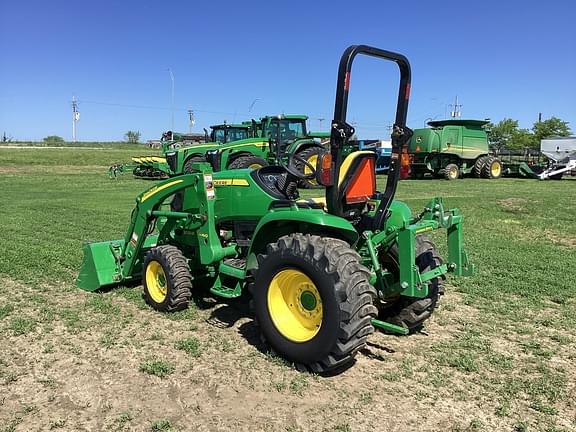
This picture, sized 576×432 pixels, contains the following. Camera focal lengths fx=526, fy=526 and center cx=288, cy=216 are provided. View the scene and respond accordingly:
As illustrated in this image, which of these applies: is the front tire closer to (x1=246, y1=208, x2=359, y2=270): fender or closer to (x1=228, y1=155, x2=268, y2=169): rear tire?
(x1=246, y1=208, x2=359, y2=270): fender

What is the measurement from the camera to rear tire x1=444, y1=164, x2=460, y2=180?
25922 millimetres

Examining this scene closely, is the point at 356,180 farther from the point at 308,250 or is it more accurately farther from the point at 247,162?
the point at 247,162

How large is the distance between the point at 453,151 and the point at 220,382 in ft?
79.6

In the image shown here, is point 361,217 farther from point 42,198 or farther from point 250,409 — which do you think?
point 42,198

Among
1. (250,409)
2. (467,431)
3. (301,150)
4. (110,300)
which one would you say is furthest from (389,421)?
(301,150)

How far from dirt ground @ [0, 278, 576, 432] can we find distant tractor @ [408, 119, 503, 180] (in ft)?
71.3

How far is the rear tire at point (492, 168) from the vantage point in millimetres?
27094

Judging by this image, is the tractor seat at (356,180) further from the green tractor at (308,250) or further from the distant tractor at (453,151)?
the distant tractor at (453,151)

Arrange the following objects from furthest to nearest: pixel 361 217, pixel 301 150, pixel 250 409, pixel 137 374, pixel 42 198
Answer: pixel 301 150
pixel 42 198
pixel 361 217
pixel 137 374
pixel 250 409

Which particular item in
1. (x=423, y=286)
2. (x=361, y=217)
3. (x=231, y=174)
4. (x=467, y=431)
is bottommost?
(x=467, y=431)

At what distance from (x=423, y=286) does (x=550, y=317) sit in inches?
87.8

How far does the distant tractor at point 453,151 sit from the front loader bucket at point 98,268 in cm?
2104

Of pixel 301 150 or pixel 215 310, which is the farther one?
pixel 301 150

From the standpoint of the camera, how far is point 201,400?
146 inches
